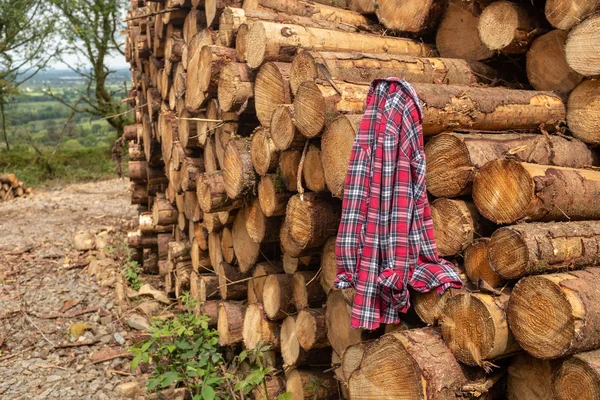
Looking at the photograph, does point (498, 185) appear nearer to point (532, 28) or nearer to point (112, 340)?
point (532, 28)

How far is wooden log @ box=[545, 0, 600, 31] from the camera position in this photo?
2131 millimetres

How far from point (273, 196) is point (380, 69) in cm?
82

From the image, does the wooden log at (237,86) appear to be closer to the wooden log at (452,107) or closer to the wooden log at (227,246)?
the wooden log at (452,107)

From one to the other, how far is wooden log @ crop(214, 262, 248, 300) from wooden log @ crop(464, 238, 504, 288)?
1931 mm

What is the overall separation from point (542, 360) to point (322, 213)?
3.59ft

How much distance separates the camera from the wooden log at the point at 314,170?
94.5 inches

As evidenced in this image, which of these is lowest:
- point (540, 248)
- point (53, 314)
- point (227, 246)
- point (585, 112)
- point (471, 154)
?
point (53, 314)

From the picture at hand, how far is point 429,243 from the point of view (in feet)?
6.47

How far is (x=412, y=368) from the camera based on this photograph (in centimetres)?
172

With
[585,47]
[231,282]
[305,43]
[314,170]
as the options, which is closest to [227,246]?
[231,282]

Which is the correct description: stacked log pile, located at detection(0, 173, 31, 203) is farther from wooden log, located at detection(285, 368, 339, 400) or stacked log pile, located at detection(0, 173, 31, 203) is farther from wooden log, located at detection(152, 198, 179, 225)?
wooden log, located at detection(285, 368, 339, 400)

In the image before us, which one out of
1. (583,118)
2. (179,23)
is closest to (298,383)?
(583,118)

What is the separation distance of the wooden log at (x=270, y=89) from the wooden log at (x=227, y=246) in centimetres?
104

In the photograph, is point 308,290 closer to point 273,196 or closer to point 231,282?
point 273,196
